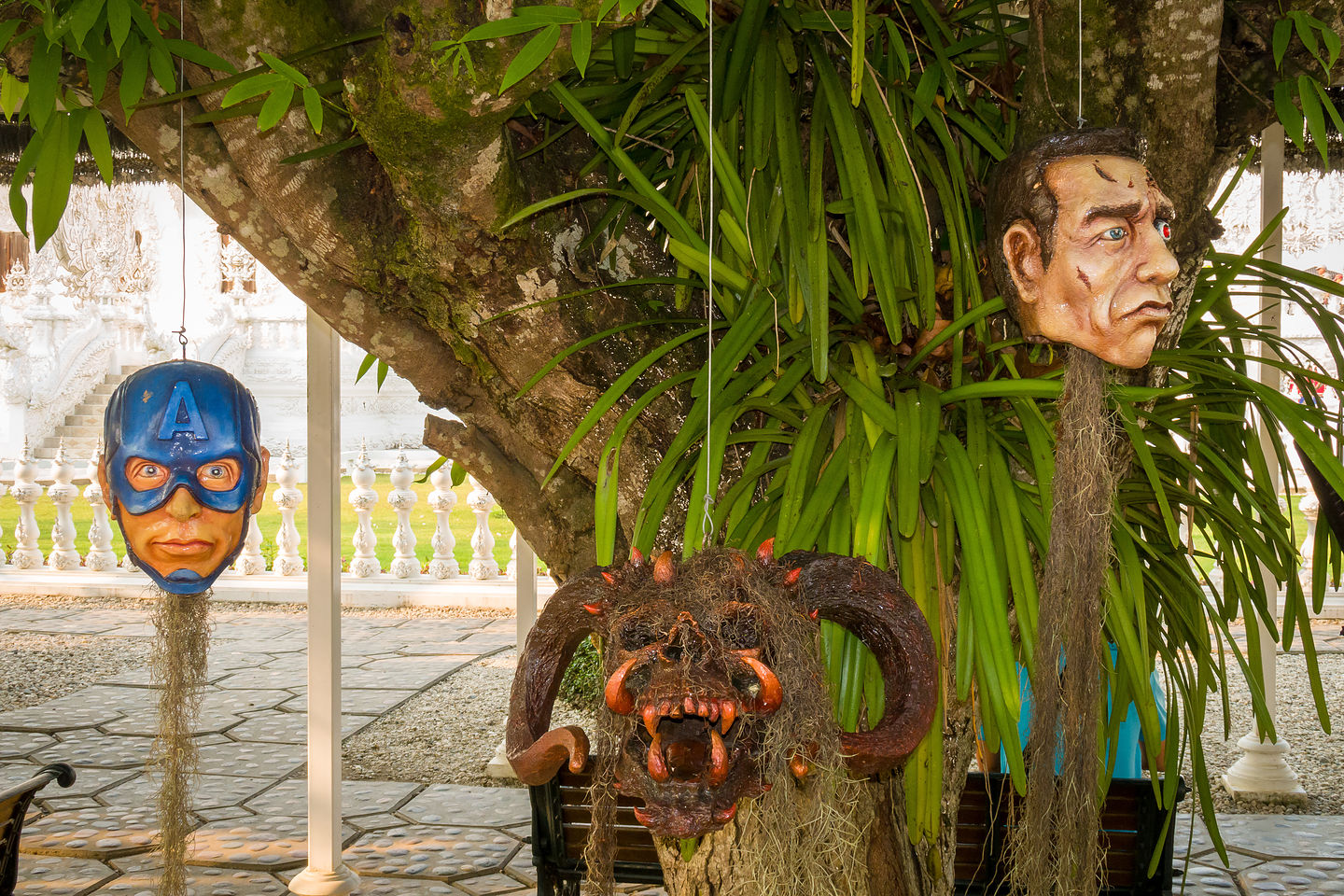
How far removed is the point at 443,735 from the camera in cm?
437

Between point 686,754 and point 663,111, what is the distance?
1.02 meters

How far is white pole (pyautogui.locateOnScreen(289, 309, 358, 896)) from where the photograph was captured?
8.39 ft

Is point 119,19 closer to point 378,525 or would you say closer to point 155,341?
point 378,525

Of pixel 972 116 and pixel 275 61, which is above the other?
pixel 972 116

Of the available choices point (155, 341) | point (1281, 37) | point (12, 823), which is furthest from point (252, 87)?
point (155, 341)

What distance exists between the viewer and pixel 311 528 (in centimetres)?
263

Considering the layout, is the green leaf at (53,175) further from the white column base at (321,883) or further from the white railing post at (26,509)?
the white railing post at (26,509)

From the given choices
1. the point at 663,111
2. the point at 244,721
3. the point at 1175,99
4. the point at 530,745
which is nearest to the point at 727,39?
the point at 663,111

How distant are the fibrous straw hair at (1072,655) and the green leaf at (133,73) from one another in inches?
43.3

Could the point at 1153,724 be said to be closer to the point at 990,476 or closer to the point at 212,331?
the point at 990,476

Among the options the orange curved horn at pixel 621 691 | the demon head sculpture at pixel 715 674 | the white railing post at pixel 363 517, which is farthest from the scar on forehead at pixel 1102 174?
the white railing post at pixel 363 517

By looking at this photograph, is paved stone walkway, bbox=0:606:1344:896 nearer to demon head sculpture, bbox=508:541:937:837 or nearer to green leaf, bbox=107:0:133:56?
demon head sculpture, bbox=508:541:937:837

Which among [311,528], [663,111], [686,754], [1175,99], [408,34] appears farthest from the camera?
[311,528]

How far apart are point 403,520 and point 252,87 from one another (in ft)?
19.4
